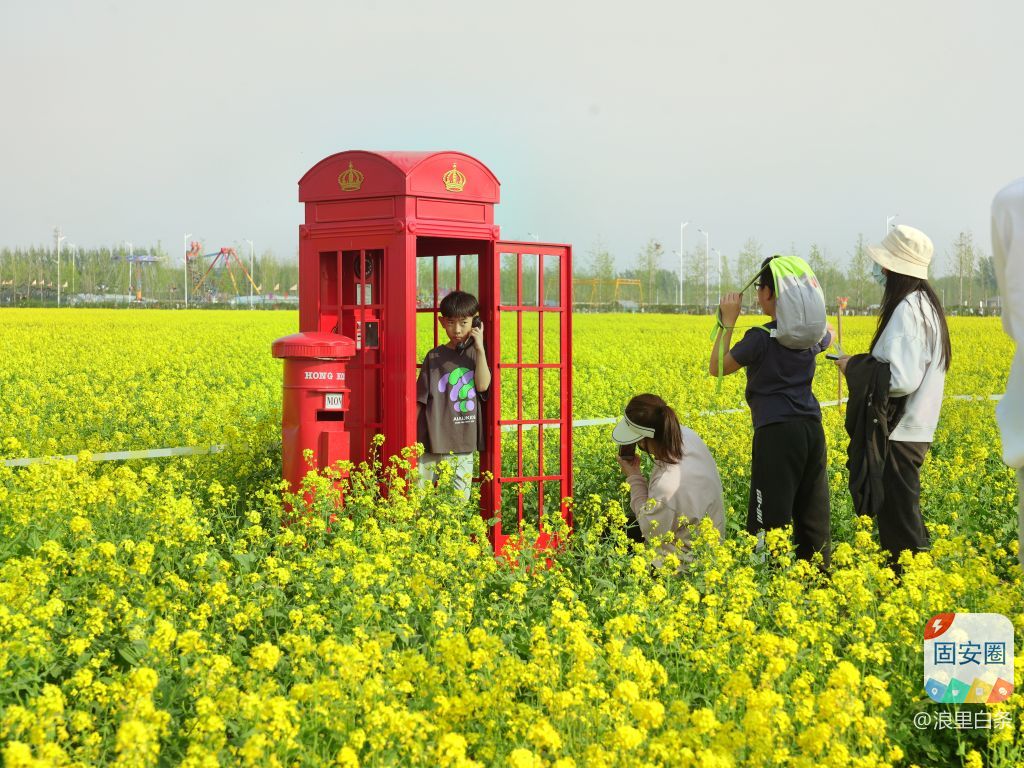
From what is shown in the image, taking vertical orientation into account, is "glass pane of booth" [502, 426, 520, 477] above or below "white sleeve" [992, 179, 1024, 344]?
below

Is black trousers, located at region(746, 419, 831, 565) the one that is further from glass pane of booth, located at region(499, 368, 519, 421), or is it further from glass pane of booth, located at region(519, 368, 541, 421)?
glass pane of booth, located at region(519, 368, 541, 421)

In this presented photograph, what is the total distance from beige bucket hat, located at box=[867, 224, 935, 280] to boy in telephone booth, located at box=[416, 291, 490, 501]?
8.36ft

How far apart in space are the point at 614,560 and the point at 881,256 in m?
2.23

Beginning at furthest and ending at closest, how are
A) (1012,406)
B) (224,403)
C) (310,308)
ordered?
(224,403) < (310,308) < (1012,406)

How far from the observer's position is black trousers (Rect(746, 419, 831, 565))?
20.5 ft

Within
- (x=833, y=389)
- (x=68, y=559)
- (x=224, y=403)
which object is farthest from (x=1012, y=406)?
(x=833, y=389)

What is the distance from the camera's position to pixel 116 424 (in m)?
11.5

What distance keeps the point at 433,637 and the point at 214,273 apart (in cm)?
12514

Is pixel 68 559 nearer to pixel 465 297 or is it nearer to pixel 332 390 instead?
pixel 332 390

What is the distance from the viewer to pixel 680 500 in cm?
623

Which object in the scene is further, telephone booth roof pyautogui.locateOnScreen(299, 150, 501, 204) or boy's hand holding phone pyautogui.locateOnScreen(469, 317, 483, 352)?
boy's hand holding phone pyautogui.locateOnScreen(469, 317, 483, 352)

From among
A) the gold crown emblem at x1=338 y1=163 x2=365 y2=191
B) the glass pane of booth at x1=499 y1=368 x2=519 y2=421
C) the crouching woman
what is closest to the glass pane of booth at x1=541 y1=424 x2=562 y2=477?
the glass pane of booth at x1=499 y1=368 x2=519 y2=421

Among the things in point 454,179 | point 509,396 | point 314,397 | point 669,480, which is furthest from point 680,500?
point 509,396

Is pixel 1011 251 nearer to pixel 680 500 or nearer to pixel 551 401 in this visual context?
pixel 680 500
